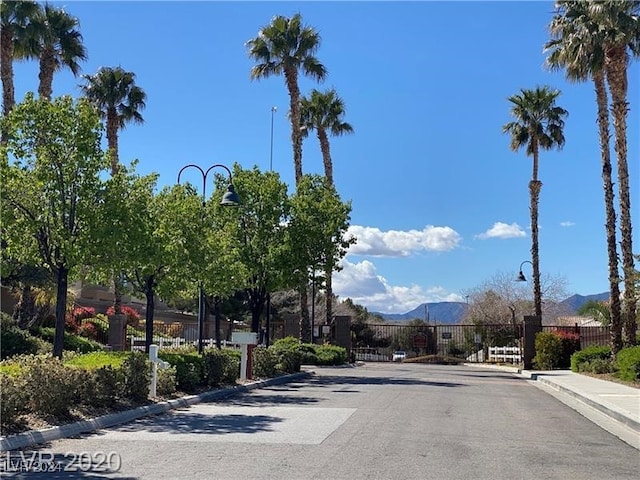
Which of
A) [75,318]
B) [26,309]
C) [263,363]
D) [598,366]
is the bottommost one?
[598,366]

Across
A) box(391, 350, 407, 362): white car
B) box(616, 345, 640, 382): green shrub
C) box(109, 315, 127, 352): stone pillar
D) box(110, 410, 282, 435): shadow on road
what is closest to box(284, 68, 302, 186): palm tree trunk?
box(109, 315, 127, 352): stone pillar

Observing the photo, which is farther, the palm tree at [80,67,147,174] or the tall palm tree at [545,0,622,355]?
the palm tree at [80,67,147,174]

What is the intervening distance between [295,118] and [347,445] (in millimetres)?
28117

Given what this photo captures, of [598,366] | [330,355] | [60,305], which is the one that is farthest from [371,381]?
[60,305]

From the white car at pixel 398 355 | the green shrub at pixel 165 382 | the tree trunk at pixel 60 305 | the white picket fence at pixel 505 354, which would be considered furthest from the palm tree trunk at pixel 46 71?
the white car at pixel 398 355

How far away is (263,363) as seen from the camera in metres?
21.2

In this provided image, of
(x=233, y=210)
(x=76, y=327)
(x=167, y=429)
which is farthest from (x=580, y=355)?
(x=76, y=327)

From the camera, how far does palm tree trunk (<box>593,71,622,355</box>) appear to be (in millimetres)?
25281

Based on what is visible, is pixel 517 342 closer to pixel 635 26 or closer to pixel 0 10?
pixel 635 26

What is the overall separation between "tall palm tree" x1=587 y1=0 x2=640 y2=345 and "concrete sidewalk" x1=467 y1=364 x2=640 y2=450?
4.40m

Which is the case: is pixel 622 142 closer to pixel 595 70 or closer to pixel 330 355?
pixel 595 70

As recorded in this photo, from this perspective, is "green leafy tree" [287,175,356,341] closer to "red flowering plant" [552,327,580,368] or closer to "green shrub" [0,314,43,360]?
"green shrub" [0,314,43,360]

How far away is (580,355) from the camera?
27125 millimetres

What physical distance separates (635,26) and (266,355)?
17.1 meters
